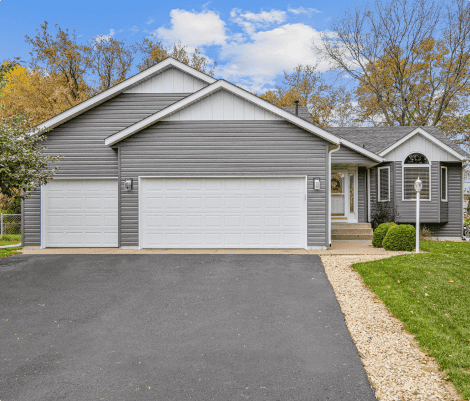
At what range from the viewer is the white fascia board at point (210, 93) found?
9.71 metres

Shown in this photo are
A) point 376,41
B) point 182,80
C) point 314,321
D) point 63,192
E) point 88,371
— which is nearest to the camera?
point 88,371

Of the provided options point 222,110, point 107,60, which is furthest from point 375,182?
point 107,60

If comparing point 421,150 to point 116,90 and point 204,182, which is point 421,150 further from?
point 116,90

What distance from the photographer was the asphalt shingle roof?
13.9 metres

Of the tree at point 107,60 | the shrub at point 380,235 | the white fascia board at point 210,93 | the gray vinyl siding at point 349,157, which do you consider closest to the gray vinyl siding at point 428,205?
the gray vinyl siding at point 349,157

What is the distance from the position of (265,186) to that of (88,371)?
7337mm

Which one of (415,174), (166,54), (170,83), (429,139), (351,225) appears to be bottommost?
(351,225)

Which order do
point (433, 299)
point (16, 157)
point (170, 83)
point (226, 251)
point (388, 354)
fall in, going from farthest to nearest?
point (170, 83) < point (226, 251) < point (16, 157) < point (433, 299) < point (388, 354)

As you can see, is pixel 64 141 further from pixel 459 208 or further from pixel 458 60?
pixel 458 60

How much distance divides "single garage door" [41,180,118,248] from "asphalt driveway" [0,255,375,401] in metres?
3.07

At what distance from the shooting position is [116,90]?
437 inches

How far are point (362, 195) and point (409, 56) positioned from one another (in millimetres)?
13367

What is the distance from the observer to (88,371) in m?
3.48

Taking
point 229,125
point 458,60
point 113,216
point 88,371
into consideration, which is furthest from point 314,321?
point 458,60
